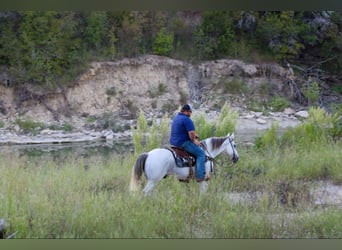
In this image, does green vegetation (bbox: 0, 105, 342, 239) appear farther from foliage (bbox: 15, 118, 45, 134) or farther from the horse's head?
foliage (bbox: 15, 118, 45, 134)

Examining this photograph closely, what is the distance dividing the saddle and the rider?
0.04m

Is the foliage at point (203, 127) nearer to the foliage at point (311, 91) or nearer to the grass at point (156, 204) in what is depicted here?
the grass at point (156, 204)

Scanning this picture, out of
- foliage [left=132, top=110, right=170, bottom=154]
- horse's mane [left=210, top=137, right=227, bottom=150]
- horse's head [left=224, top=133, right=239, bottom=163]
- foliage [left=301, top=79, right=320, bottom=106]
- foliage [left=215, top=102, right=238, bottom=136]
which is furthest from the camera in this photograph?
foliage [left=301, top=79, right=320, bottom=106]

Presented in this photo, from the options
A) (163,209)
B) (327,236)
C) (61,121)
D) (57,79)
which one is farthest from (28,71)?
(327,236)

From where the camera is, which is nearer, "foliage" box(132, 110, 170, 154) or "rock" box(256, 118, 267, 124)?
"foliage" box(132, 110, 170, 154)

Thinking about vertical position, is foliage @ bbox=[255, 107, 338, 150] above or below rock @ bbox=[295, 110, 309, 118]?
below

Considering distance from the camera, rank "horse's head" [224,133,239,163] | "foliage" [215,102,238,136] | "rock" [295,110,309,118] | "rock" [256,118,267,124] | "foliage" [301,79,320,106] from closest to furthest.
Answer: "horse's head" [224,133,239,163] → "foliage" [215,102,238,136] → "rock" [256,118,267,124] → "rock" [295,110,309,118] → "foliage" [301,79,320,106]

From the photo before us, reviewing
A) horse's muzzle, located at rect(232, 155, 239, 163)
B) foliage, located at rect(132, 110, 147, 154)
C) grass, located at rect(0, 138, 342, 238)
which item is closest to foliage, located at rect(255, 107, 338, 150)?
grass, located at rect(0, 138, 342, 238)

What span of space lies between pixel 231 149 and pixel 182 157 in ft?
2.18

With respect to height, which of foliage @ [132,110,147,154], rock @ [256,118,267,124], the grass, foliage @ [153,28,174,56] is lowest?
the grass

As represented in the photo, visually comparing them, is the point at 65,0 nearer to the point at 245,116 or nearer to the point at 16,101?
the point at 16,101

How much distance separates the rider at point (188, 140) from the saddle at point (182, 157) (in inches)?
1.5

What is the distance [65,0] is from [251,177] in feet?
9.61

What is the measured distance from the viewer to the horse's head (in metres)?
5.28
